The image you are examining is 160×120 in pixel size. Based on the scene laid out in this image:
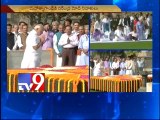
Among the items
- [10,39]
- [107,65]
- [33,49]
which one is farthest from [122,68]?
[10,39]

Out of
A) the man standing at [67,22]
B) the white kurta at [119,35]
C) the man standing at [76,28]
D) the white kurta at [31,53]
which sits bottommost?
the white kurta at [31,53]

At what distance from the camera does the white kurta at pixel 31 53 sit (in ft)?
13.9

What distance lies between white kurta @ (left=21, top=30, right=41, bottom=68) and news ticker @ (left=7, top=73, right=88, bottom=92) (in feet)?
0.38

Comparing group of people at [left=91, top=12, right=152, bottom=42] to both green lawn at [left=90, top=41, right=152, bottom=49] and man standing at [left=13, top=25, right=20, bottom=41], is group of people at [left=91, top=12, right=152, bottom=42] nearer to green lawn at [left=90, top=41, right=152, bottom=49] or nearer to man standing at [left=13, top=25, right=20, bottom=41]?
green lawn at [left=90, top=41, right=152, bottom=49]

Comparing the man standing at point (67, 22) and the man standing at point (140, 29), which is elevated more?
the man standing at point (67, 22)

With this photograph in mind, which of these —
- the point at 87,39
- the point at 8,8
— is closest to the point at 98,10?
the point at 87,39

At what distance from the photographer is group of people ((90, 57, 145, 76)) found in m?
4.25

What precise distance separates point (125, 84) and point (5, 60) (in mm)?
1430

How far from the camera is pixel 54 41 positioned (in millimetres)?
4254

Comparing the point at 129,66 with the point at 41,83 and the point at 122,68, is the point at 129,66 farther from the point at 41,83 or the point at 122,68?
the point at 41,83

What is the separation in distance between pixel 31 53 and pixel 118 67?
103cm

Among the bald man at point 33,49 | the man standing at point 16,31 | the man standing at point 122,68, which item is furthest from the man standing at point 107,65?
the man standing at point 16,31

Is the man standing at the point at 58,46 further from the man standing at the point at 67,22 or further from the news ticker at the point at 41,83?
the news ticker at the point at 41,83

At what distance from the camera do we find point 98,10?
4.22 metres
